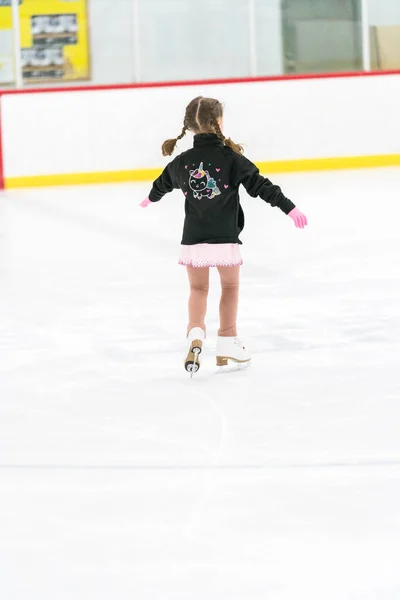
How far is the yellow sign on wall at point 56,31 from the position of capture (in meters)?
10.1

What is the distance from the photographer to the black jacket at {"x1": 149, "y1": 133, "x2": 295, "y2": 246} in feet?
9.46

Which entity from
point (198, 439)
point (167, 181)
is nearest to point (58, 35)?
point (167, 181)

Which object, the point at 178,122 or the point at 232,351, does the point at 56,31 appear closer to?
the point at 178,122

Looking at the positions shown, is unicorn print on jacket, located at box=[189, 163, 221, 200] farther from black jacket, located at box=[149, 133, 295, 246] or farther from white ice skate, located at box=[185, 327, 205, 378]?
white ice skate, located at box=[185, 327, 205, 378]

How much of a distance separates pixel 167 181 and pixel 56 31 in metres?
7.47

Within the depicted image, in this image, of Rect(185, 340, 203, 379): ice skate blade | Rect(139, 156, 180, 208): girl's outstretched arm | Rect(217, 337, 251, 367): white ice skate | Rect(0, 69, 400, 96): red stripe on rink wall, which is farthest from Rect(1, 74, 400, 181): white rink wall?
Rect(185, 340, 203, 379): ice skate blade

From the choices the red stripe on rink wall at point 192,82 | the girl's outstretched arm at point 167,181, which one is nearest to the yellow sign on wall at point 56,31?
the red stripe on rink wall at point 192,82

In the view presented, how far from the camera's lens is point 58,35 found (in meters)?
10.1

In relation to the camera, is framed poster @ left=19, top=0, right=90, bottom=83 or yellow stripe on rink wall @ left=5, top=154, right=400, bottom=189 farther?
yellow stripe on rink wall @ left=5, top=154, right=400, bottom=189

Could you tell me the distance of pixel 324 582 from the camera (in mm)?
1639

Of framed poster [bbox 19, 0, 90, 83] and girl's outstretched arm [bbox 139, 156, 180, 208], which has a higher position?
framed poster [bbox 19, 0, 90, 83]

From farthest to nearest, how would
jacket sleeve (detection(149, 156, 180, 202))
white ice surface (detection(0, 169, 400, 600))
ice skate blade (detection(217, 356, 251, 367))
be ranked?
ice skate blade (detection(217, 356, 251, 367)) < jacket sleeve (detection(149, 156, 180, 202)) < white ice surface (detection(0, 169, 400, 600))

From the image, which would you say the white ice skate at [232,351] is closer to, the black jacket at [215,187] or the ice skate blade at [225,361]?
the ice skate blade at [225,361]

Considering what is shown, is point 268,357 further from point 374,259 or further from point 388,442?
point 374,259
